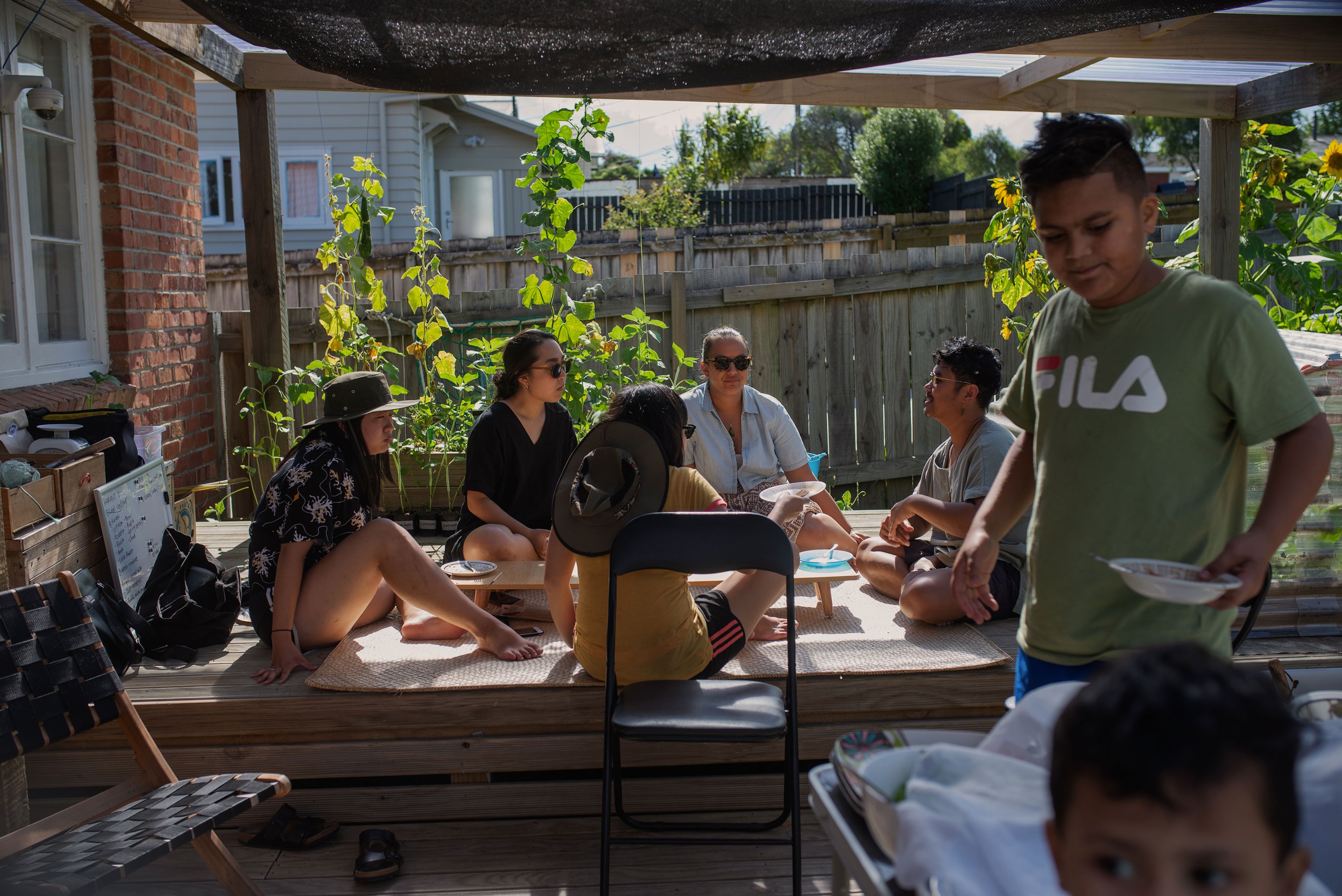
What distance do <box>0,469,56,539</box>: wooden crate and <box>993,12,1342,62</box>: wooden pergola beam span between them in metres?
3.76

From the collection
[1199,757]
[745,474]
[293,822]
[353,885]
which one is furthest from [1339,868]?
[745,474]

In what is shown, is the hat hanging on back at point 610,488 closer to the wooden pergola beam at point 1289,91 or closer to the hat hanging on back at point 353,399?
the hat hanging on back at point 353,399

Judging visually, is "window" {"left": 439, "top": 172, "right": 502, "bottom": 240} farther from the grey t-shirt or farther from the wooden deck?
the wooden deck

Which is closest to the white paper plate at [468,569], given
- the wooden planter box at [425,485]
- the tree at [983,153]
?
the wooden planter box at [425,485]

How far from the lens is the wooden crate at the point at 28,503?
2.92 meters

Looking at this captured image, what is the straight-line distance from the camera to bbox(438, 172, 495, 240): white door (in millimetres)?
16188

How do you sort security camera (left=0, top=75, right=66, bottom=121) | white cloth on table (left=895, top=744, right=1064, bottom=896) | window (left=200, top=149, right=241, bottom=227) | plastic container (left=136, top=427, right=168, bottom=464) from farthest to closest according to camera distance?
window (left=200, top=149, right=241, bottom=227)
plastic container (left=136, top=427, right=168, bottom=464)
security camera (left=0, top=75, right=66, bottom=121)
white cloth on table (left=895, top=744, right=1064, bottom=896)

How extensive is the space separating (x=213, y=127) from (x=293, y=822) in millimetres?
13057

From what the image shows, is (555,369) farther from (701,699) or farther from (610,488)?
(701,699)

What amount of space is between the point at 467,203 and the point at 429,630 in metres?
14.2

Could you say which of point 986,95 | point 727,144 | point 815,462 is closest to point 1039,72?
point 986,95

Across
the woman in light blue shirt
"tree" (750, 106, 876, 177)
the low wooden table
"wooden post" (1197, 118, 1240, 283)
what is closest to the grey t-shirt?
the low wooden table

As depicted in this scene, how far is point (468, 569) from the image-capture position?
337 centimetres

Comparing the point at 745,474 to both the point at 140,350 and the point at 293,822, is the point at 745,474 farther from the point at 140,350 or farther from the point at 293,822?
the point at 140,350
